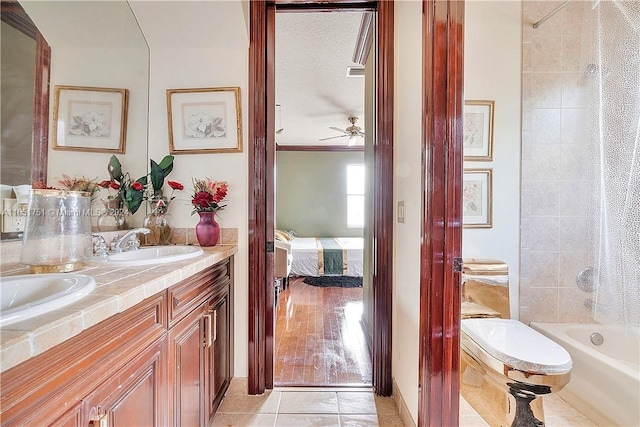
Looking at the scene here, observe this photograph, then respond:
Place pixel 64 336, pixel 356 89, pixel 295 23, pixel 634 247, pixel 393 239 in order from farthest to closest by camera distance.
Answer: pixel 356 89, pixel 295 23, pixel 393 239, pixel 634 247, pixel 64 336

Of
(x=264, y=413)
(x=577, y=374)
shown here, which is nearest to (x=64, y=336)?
(x=264, y=413)

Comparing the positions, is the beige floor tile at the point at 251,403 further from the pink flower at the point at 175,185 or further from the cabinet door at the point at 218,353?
the pink flower at the point at 175,185

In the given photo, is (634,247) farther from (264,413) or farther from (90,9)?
(90,9)

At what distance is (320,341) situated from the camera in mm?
2670

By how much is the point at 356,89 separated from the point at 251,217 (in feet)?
8.26

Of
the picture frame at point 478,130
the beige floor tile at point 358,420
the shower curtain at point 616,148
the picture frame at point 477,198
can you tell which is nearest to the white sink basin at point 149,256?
the beige floor tile at point 358,420

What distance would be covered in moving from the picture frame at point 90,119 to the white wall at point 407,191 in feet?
5.15

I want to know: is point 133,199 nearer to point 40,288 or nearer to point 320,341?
point 40,288

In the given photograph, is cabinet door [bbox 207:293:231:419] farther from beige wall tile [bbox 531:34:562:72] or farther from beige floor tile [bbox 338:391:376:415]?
beige wall tile [bbox 531:34:562:72]

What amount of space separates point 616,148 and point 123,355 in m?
1.65

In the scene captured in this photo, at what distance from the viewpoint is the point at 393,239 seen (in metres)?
1.91

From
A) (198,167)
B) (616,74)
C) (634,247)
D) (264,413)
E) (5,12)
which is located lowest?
(264,413)

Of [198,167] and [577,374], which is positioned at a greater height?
[198,167]

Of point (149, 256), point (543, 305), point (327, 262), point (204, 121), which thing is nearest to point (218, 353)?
point (149, 256)
